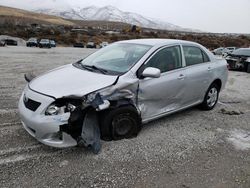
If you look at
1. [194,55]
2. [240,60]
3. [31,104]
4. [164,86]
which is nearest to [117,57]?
[164,86]

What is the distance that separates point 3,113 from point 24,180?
2.62m

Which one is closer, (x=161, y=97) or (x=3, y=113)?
(x=161, y=97)

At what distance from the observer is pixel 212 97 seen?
21.3ft

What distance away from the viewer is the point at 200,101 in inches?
242

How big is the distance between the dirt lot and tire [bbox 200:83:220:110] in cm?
80

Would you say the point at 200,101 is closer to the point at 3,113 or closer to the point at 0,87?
the point at 3,113

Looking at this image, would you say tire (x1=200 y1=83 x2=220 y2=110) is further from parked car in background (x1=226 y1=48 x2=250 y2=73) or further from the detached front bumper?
parked car in background (x1=226 y1=48 x2=250 y2=73)

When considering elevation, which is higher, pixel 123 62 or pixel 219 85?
pixel 123 62

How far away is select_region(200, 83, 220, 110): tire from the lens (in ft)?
20.7

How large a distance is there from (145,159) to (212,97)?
3063mm

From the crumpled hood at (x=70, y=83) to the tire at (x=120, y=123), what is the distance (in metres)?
0.43

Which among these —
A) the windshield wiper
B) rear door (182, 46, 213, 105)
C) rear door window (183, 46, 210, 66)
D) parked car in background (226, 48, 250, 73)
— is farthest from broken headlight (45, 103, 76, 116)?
parked car in background (226, 48, 250, 73)

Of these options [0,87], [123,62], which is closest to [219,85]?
[123,62]

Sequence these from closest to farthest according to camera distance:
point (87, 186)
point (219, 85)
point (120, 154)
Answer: point (87, 186) → point (120, 154) → point (219, 85)
